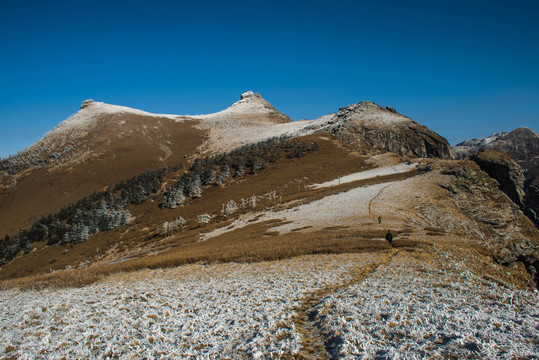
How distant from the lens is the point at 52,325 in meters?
10.3

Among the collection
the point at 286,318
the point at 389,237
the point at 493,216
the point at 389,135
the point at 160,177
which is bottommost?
the point at 493,216

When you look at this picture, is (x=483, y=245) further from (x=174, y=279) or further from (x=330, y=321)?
(x=174, y=279)

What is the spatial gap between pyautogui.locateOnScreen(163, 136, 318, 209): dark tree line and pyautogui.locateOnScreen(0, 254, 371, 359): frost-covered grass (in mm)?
70458

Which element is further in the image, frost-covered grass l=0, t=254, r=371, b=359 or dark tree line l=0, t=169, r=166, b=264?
dark tree line l=0, t=169, r=166, b=264

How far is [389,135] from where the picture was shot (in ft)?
431

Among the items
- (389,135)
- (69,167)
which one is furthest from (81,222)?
(389,135)

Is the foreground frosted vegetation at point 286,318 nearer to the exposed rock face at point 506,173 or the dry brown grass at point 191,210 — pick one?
the dry brown grass at point 191,210

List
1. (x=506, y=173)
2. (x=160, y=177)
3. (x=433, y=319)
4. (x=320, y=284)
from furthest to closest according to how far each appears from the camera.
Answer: (x=160, y=177) < (x=506, y=173) < (x=320, y=284) < (x=433, y=319)

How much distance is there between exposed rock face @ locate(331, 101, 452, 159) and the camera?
123m

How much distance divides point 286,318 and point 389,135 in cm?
13730

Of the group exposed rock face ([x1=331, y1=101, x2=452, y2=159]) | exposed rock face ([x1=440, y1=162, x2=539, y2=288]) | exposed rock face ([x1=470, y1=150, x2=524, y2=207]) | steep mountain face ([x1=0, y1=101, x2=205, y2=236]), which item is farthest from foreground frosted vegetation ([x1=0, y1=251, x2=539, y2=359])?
steep mountain face ([x1=0, y1=101, x2=205, y2=236])

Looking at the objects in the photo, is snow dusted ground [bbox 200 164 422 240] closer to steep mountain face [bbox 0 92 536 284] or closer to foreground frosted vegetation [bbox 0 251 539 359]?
steep mountain face [bbox 0 92 536 284]

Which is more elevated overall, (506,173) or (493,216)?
(506,173)

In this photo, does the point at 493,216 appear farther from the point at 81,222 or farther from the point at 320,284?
the point at 81,222
